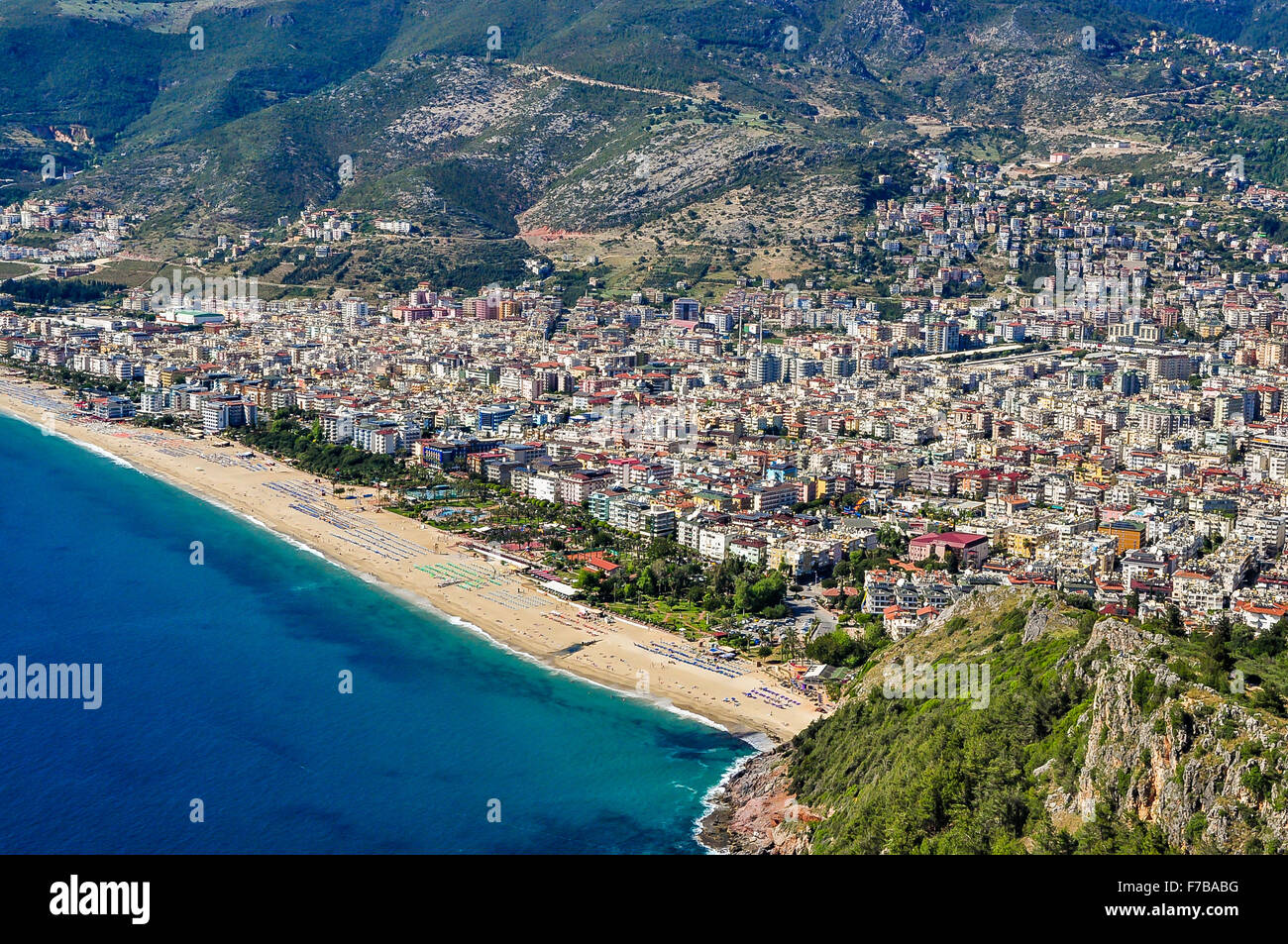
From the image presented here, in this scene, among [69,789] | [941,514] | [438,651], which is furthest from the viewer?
→ [941,514]

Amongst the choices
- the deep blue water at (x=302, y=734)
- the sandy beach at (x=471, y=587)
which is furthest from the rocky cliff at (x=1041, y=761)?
the sandy beach at (x=471, y=587)

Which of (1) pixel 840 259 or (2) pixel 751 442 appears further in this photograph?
(1) pixel 840 259

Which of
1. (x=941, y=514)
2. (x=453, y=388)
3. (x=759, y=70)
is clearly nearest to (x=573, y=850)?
(x=941, y=514)

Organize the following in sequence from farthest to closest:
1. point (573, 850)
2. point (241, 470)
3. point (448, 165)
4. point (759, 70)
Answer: point (759, 70) → point (448, 165) → point (241, 470) → point (573, 850)

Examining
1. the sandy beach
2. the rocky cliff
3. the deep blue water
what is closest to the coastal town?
the sandy beach

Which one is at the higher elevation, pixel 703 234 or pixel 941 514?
pixel 703 234

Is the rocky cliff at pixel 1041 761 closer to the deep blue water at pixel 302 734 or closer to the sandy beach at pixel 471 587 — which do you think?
the deep blue water at pixel 302 734

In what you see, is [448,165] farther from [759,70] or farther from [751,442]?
[751,442]
